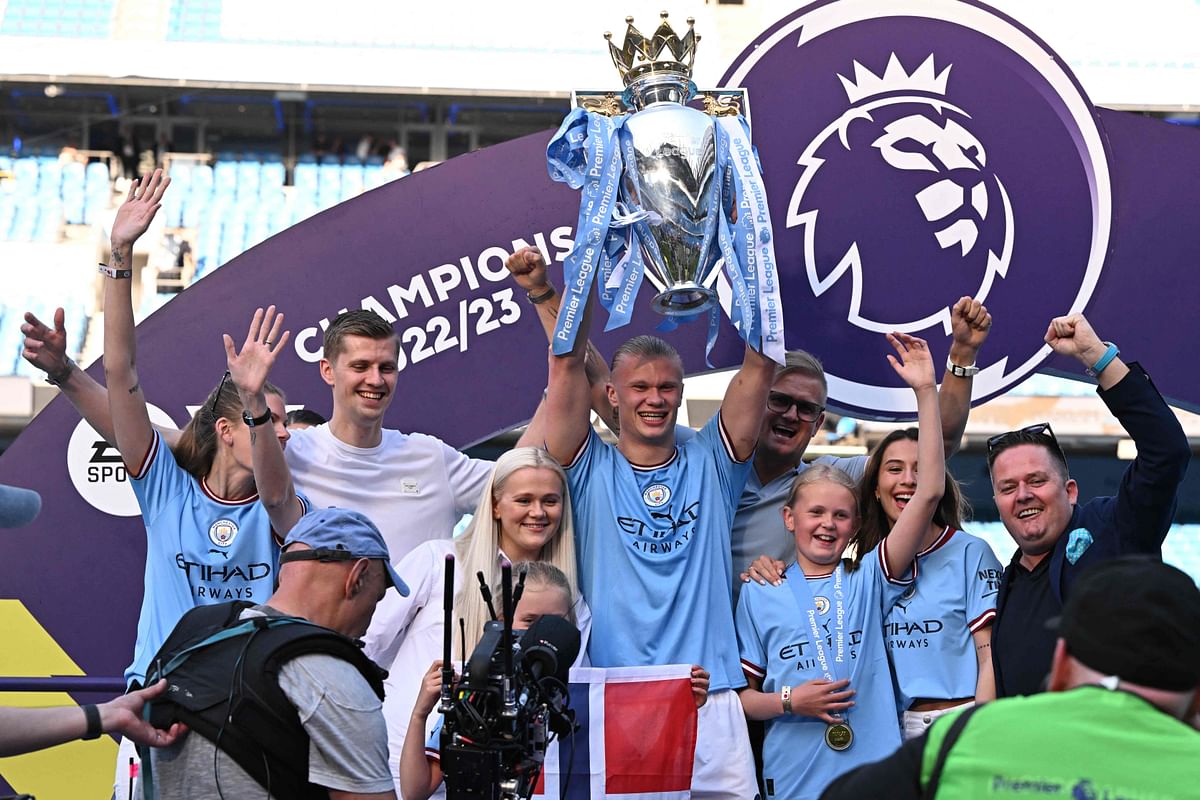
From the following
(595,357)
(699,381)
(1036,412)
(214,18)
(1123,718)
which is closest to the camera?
(1123,718)

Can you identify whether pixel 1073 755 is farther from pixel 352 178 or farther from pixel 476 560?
pixel 352 178

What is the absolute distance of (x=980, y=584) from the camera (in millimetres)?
4254

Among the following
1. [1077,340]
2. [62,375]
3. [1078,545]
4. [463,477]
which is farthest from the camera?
[463,477]

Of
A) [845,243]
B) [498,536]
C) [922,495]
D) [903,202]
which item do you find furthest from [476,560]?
[903,202]

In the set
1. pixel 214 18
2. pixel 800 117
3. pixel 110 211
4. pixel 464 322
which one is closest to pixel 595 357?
pixel 464 322

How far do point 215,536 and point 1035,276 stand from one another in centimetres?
292

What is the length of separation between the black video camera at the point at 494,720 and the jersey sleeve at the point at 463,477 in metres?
1.55

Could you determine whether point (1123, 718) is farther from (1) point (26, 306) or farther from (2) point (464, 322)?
(1) point (26, 306)

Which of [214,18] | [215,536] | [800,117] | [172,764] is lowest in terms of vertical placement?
[172,764]

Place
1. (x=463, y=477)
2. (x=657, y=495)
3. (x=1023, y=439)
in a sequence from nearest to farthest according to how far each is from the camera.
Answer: (x=1023, y=439)
(x=657, y=495)
(x=463, y=477)

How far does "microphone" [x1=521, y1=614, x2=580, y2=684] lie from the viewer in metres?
3.18

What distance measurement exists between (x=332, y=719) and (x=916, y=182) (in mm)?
3350

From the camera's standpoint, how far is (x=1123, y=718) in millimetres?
1835

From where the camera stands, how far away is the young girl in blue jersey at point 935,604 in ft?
13.6
